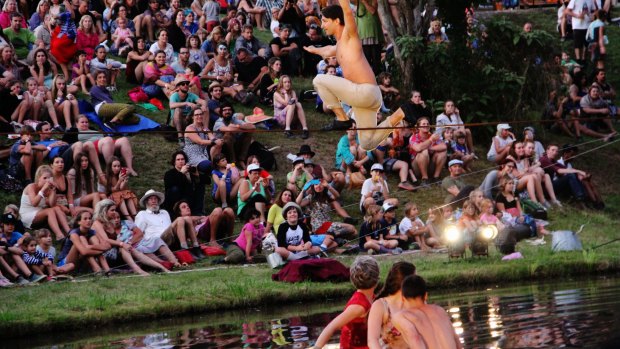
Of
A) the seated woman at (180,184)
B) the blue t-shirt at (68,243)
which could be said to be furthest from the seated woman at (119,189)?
the blue t-shirt at (68,243)

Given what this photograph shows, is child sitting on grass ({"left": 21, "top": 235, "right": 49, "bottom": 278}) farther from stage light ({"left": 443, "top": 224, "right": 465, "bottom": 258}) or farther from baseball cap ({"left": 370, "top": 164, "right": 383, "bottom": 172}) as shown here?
baseball cap ({"left": 370, "top": 164, "right": 383, "bottom": 172})

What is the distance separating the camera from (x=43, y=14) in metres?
21.4

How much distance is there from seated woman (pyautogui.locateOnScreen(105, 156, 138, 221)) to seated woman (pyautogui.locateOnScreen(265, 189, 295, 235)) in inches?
69.9

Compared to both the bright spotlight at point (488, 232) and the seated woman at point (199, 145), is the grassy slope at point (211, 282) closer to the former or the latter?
the bright spotlight at point (488, 232)

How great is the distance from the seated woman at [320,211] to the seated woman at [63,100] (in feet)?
11.3

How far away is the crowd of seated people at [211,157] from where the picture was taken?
55.1 ft

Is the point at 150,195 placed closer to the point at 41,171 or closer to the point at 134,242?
the point at 134,242

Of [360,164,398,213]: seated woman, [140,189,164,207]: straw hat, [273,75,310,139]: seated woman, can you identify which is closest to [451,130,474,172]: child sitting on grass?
[360,164,398,213]: seated woman

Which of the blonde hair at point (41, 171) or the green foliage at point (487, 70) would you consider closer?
the blonde hair at point (41, 171)

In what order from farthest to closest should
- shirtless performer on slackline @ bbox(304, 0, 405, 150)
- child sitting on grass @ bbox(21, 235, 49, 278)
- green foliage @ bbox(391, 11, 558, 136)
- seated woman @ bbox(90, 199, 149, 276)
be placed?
green foliage @ bbox(391, 11, 558, 136) → seated woman @ bbox(90, 199, 149, 276) → child sitting on grass @ bbox(21, 235, 49, 278) → shirtless performer on slackline @ bbox(304, 0, 405, 150)

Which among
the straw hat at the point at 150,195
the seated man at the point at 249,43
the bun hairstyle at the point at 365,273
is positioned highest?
the seated man at the point at 249,43

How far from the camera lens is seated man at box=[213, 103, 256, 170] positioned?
19578 mm

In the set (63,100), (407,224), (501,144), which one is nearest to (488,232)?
(407,224)

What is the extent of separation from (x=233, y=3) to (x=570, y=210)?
28.8ft
